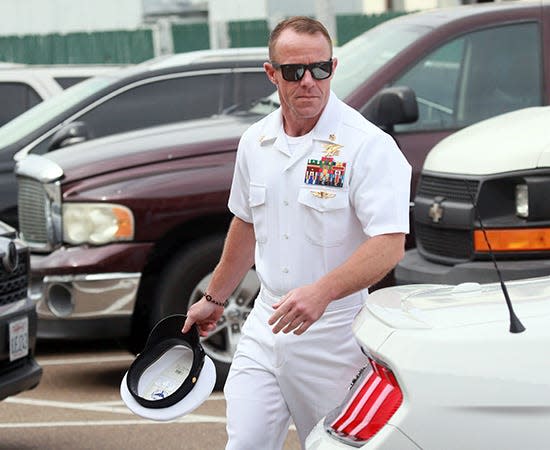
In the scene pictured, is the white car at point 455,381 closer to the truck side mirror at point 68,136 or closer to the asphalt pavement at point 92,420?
the asphalt pavement at point 92,420

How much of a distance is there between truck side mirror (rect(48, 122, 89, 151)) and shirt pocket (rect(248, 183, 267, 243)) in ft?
17.3

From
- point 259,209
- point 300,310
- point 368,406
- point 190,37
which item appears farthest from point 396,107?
point 190,37

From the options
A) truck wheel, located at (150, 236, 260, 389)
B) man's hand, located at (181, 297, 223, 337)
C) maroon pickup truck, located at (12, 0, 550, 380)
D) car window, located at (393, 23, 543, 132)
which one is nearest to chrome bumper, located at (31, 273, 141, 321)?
maroon pickup truck, located at (12, 0, 550, 380)

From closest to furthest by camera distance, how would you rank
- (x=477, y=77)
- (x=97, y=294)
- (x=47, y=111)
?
(x=97, y=294), (x=477, y=77), (x=47, y=111)

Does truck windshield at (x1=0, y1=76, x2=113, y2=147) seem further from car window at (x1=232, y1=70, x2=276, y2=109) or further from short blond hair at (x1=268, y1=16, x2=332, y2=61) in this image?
short blond hair at (x1=268, y1=16, x2=332, y2=61)

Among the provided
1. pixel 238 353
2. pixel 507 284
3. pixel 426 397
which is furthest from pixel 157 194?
pixel 426 397

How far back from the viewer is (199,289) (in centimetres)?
799

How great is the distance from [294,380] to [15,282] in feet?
8.54

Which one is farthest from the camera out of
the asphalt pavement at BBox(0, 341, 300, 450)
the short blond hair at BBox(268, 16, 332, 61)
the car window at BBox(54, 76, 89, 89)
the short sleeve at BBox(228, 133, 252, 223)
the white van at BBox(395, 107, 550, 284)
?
the car window at BBox(54, 76, 89, 89)

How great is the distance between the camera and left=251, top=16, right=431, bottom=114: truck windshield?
8.21 m

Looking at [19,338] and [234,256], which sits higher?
[234,256]

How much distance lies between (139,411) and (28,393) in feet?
13.0

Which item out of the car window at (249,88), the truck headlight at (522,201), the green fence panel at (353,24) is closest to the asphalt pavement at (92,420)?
the truck headlight at (522,201)

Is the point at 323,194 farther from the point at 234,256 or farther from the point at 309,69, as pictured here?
the point at 234,256
